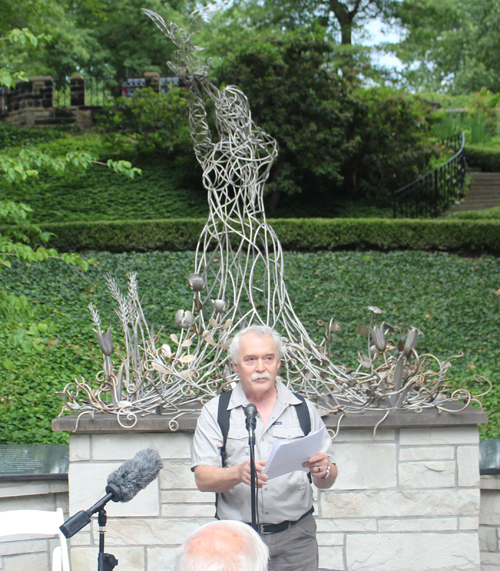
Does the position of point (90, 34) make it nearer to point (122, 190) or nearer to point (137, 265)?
point (122, 190)

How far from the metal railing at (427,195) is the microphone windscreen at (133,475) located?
35.1 ft

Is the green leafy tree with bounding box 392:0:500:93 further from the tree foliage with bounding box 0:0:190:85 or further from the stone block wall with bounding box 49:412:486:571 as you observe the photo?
the stone block wall with bounding box 49:412:486:571

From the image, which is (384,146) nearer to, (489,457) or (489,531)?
(489,457)

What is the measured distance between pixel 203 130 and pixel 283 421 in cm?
256

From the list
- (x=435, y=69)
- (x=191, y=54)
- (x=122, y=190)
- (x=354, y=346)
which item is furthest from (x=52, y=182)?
(x=435, y=69)

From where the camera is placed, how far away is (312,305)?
7176 mm

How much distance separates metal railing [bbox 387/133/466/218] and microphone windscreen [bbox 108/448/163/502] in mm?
10713

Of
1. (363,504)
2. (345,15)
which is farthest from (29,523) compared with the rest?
(345,15)

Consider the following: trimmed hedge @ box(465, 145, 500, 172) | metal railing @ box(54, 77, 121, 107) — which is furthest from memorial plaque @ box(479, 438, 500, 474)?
metal railing @ box(54, 77, 121, 107)

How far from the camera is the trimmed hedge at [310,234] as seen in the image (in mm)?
9312

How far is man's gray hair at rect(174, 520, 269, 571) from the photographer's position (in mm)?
1451

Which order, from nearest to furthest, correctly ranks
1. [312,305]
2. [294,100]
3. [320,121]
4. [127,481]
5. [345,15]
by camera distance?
1. [127,481]
2. [312,305]
3. [294,100]
4. [320,121]
5. [345,15]

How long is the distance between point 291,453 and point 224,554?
1.66 feet

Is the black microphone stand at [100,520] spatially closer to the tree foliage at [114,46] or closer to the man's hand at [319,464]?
the man's hand at [319,464]
